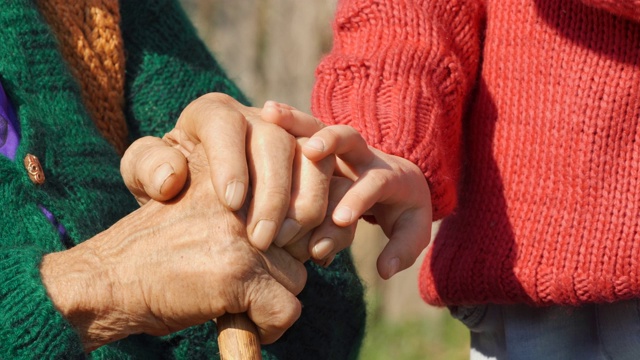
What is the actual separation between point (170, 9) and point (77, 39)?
0.22m

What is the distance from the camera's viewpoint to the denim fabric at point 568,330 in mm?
1468

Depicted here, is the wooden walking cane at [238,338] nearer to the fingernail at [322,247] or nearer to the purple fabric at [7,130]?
the fingernail at [322,247]

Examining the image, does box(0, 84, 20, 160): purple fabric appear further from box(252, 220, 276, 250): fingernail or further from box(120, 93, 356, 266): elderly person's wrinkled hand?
box(252, 220, 276, 250): fingernail

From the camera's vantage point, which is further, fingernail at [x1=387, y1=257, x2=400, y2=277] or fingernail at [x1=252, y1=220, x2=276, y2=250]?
fingernail at [x1=387, y1=257, x2=400, y2=277]

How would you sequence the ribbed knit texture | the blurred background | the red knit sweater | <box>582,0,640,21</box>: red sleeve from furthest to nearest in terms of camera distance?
1. the blurred background
2. the ribbed knit texture
3. the red knit sweater
4. <box>582,0,640,21</box>: red sleeve

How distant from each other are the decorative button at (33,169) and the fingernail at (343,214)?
19.5 inches

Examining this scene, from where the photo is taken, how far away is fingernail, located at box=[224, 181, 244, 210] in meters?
1.21

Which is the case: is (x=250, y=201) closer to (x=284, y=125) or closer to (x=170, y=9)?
(x=284, y=125)

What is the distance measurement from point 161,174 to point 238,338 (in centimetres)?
25

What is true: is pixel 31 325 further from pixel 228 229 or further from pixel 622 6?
pixel 622 6

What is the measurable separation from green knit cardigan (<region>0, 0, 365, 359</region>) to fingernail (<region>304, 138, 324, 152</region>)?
1.35 feet

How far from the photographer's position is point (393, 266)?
134 cm

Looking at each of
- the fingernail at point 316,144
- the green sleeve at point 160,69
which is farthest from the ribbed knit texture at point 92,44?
the fingernail at point 316,144

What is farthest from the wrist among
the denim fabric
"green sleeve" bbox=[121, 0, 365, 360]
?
the denim fabric
